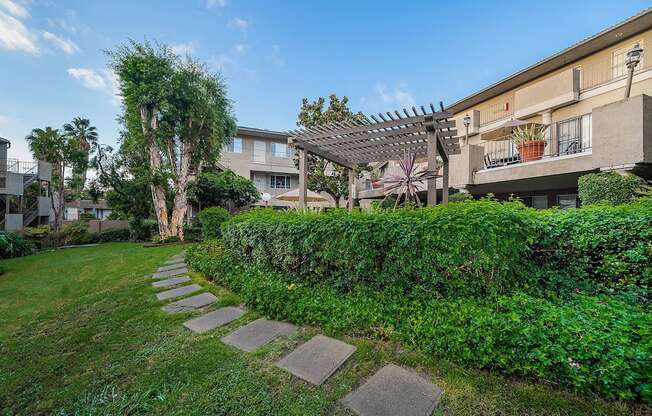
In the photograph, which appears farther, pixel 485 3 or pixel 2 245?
pixel 2 245

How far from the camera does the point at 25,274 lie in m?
7.20

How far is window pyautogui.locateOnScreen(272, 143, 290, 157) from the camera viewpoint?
74.9 ft

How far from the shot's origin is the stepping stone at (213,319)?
330cm

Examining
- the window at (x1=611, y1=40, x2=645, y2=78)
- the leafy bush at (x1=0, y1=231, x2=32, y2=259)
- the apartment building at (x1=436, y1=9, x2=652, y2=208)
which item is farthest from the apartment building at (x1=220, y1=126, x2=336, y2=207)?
the window at (x1=611, y1=40, x2=645, y2=78)

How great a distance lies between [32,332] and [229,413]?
349cm

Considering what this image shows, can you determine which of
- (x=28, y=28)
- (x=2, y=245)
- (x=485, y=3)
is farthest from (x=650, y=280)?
(x=2, y=245)

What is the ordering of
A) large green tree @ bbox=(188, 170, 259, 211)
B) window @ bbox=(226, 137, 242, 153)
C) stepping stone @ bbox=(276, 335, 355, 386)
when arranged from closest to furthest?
stepping stone @ bbox=(276, 335, 355, 386), large green tree @ bbox=(188, 170, 259, 211), window @ bbox=(226, 137, 242, 153)

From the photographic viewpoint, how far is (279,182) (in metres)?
23.7

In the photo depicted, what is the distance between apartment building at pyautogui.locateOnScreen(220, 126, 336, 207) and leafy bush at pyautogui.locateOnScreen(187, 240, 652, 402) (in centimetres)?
1785

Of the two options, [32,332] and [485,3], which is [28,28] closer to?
[32,332]

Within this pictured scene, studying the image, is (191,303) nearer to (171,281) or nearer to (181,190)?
(171,281)

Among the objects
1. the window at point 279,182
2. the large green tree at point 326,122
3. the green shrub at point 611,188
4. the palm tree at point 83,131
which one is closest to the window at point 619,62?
the green shrub at point 611,188

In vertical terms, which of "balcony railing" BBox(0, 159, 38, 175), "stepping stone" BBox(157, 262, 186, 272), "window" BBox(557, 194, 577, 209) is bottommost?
"stepping stone" BBox(157, 262, 186, 272)

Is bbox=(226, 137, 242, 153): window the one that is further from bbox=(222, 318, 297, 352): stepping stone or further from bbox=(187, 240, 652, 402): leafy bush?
bbox=(222, 318, 297, 352): stepping stone
